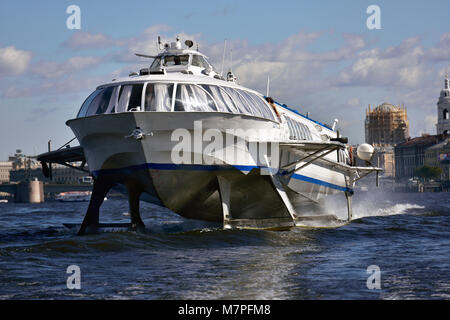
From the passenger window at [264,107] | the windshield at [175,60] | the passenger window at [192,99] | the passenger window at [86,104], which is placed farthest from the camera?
the windshield at [175,60]

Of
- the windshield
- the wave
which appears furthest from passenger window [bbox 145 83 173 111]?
the wave

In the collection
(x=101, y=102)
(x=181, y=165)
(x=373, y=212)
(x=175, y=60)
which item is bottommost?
(x=373, y=212)

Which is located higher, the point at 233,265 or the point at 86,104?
the point at 86,104

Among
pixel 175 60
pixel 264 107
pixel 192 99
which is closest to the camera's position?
pixel 192 99

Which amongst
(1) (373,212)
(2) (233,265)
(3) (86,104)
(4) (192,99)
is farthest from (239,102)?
(1) (373,212)

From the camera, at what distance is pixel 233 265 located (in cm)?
1806

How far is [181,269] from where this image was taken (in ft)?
57.3

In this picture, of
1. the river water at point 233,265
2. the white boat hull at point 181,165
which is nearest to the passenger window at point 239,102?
the white boat hull at point 181,165

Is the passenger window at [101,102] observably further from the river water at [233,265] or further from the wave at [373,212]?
the wave at [373,212]

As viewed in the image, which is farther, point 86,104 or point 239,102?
point 86,104

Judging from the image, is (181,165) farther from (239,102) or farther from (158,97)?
(239,102)

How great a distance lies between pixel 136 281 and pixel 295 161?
41.8 feet

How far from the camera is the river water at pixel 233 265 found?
14.4 m
